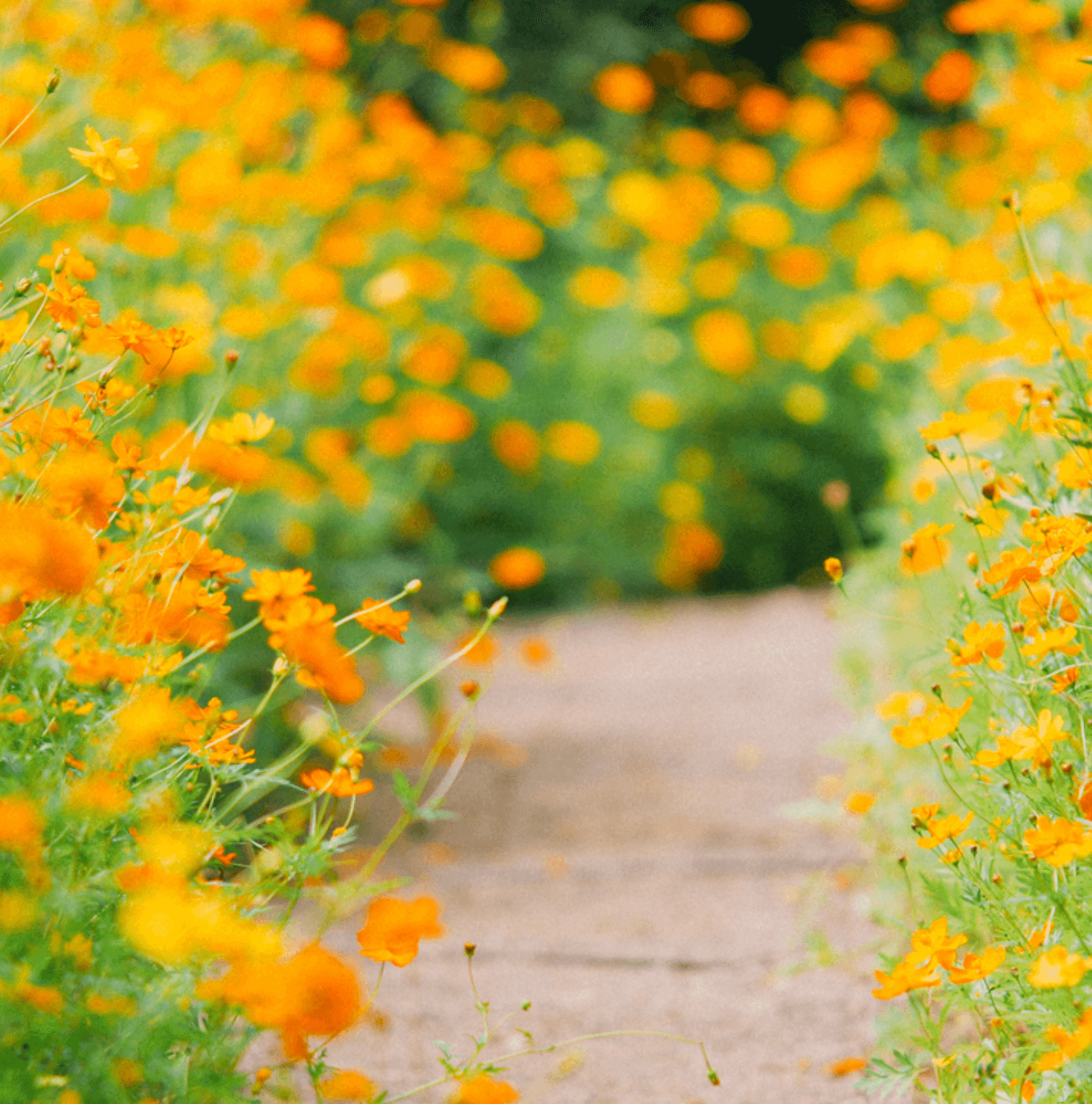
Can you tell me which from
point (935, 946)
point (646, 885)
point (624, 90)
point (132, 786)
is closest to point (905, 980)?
point (935, 946)

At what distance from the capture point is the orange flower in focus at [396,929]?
97 cm

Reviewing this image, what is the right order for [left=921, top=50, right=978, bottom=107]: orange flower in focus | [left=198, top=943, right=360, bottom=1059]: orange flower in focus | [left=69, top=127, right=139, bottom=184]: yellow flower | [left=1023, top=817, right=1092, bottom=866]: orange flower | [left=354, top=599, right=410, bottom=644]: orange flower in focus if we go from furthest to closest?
[left=921, top=50, right=978, bottom=107]: orange flower in focus → [left=69, top=127, right=139, bottom=184]: yellow flower → [left=354, top=599, right=410, bottom=644]: orange flower in focus → [left=1023, top=817, right=1092, bottom=866]: orange flower → [left=198, top=943, right=360, bottom=1059]: orange flower in focus

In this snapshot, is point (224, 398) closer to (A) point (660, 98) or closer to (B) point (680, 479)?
(B) point (680, 479)

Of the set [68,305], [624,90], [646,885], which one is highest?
[68,305]

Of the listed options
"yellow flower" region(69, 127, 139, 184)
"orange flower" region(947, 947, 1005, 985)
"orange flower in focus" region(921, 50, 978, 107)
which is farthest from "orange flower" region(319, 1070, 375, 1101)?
"orange flower in focus" region(921, 50, 978, 107)

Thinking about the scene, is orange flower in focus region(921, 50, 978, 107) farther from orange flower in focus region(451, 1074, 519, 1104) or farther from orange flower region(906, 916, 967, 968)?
orange flower in focus region(451, 1074, 519, 1104)

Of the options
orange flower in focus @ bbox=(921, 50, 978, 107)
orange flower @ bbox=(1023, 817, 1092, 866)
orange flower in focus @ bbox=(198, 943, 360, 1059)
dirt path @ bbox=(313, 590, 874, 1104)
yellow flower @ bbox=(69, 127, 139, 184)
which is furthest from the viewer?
orange flower in focus @ bbox=(921, 50, 978, 107)

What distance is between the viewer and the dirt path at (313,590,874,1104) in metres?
1.62

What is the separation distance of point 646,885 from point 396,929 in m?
1.52

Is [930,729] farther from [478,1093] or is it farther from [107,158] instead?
[107,158]

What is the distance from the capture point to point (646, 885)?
241cm

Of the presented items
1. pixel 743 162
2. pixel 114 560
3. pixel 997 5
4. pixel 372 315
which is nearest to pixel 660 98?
pixel 743 162

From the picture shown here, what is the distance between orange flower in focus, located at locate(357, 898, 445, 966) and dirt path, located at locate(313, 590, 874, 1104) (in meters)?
0.68

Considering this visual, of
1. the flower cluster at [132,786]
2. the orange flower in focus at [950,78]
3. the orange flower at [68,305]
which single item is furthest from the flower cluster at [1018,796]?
the orange flower in focus at [950,78]
